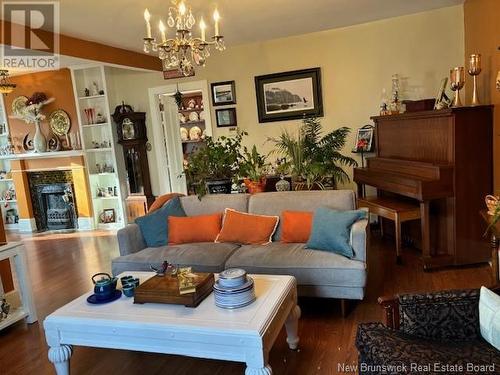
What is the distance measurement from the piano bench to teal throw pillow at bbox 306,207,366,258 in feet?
3.01

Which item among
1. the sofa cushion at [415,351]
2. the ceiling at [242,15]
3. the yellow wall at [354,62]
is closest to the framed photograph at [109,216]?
the yellow wall at [354,62]

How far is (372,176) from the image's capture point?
4.12m

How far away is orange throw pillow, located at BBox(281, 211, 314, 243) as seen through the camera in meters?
3.04

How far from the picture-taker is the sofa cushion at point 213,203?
3393mm

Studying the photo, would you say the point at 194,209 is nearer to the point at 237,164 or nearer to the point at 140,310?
the point at 237,164

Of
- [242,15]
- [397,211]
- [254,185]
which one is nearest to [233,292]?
[254,185]

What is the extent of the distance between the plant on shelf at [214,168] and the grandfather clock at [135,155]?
8.78 ft

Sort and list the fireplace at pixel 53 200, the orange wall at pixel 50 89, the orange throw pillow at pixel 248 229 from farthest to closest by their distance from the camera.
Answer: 1. the fireplace at pixel 53 200
2. the orange wall at pixel 50 89
3. the orange throw pillow at pixel 248 229

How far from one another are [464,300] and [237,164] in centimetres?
229

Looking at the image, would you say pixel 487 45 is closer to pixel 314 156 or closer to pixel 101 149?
pixel 314 156

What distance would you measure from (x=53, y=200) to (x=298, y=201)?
4962 mm

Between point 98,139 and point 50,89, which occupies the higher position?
point 50,89

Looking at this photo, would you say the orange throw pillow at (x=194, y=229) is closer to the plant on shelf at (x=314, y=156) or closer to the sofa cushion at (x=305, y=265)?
the sofa cushion at (x=305, y=265)

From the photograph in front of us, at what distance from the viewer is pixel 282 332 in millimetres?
2576
